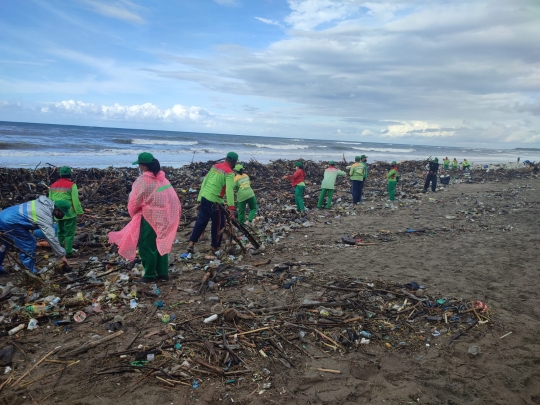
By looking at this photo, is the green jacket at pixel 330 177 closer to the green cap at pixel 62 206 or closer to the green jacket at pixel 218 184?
the green jacket at pixel 218 184

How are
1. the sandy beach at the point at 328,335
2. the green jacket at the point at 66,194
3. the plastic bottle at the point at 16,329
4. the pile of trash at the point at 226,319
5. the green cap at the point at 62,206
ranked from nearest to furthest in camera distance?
the sandy beach at the point at 328,335, the pile of trash at the point at 226,319, the plastic bottle at the point at 16,329, the green cap at the point at 62,206, the green jacket at the point at 66,194

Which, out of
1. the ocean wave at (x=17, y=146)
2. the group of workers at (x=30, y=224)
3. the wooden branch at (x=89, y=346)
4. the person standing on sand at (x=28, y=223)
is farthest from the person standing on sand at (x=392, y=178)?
the ocean wave at (x=17, y=146)

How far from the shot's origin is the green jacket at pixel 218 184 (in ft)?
21.2

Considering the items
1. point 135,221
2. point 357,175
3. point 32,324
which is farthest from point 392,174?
point 32,324

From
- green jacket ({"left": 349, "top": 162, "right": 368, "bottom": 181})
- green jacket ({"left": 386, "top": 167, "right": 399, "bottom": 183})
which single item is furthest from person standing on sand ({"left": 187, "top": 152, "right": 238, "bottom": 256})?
green jacket ({"left": 386, "top": 167, "right": 399, "bottom": 183})

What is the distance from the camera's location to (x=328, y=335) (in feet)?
12.6

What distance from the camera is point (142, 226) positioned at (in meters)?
4.91

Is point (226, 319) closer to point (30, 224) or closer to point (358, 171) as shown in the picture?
point (30, 224)

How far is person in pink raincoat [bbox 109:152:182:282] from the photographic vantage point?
15.7ft

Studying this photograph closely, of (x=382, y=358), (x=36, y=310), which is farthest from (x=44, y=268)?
(x=382, y=358)

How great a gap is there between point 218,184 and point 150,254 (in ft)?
6.45

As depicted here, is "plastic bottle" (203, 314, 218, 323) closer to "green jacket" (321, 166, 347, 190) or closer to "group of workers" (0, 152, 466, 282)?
"group of workers" (0, 152, 466, 282)

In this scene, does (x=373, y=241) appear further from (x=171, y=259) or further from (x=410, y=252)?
(x=171, y=259)

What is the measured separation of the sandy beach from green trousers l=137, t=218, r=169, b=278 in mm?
323
